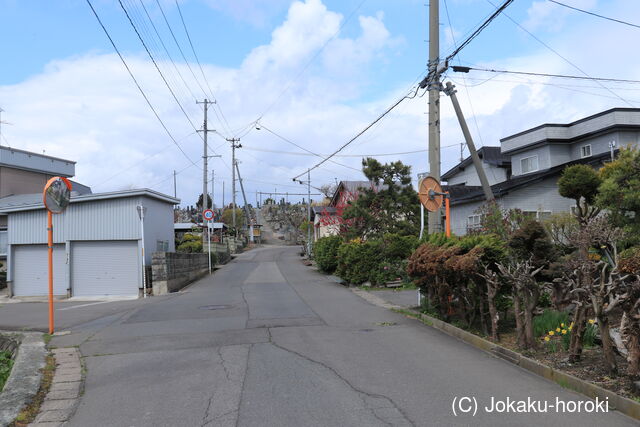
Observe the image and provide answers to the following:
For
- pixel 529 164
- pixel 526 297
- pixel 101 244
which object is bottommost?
pixel 526 297

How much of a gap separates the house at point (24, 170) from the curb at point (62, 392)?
25.3 m

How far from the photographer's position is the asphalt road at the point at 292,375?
5082 mm

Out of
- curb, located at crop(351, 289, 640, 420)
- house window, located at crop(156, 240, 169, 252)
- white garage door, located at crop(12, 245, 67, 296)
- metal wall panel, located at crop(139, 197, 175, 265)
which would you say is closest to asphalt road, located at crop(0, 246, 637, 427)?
curb, located at crop(351, 289, 640, 420)

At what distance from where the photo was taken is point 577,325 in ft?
20.7

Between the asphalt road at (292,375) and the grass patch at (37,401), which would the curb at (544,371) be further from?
the grass patch at (37,401)

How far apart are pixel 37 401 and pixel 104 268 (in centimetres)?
1545

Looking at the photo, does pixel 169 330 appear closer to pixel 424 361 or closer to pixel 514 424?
pixel 424 361

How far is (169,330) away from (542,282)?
731 cm

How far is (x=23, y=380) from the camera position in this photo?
21.7 feet

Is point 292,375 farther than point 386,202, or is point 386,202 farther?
point 386,202

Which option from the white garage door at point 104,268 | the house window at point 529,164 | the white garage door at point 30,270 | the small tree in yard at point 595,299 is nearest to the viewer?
the small tree in yard at point 595,299

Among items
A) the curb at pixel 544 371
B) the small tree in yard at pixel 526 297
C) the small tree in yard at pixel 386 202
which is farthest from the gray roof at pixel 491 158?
the small tree in yard at pixel 526 297

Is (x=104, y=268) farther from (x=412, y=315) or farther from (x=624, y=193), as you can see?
(x=624, y=193)

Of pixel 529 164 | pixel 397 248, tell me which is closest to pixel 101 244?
pixel 397 248
